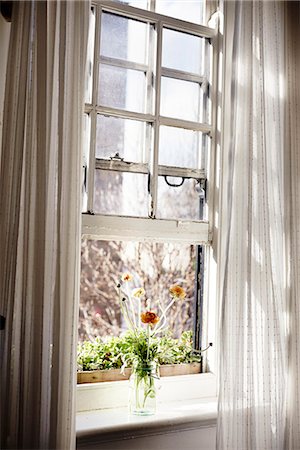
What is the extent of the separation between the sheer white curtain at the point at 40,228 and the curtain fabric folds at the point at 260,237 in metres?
0.55

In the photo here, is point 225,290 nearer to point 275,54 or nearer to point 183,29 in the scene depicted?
point 275,54

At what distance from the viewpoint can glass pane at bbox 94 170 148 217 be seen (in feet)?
6.41

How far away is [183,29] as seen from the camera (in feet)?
6.85

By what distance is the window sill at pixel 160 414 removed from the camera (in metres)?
1.69

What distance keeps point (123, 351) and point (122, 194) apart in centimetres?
57

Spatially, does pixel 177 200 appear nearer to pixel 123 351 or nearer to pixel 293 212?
pixel 293 212

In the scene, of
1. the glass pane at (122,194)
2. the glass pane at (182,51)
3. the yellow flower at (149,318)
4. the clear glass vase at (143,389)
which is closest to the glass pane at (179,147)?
the glass pane at (122,194)

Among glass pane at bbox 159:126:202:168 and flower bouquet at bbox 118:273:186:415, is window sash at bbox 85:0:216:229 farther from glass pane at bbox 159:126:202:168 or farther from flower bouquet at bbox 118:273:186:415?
flower bouquet at bbox 118:273:186:415

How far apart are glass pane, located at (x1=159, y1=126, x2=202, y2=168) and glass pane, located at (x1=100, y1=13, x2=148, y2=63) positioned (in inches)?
11.6

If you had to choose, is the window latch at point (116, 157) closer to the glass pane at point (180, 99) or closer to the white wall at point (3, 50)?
the glass pane at point (180, 99)

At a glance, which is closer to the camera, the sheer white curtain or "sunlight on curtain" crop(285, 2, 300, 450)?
the sheer white curtain

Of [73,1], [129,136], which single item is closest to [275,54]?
[129,136]

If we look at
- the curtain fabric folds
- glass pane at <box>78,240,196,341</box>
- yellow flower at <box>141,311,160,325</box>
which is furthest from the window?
glass pane at <box>78,240,196,341</box>

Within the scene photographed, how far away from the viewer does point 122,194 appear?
1.98m
